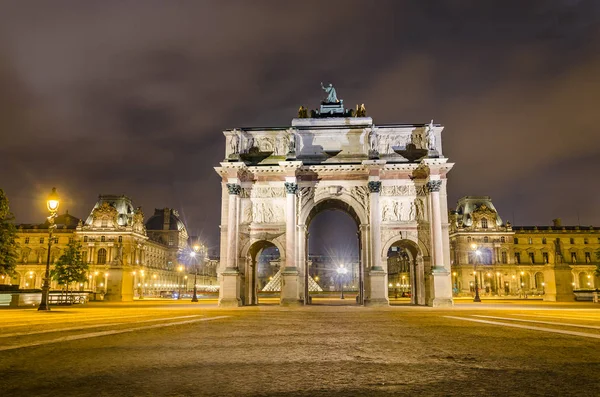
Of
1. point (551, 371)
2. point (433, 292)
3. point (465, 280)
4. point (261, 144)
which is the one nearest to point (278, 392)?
point (551, 371)

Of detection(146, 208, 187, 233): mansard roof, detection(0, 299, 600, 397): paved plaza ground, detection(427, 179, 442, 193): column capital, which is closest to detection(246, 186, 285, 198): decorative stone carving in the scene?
detection(427, 179, 442, 193): column capital

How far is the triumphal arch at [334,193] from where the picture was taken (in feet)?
105

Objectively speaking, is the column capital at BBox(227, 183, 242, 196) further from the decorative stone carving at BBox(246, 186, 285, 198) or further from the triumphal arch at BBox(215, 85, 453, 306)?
the decorative stone carving at BBox(246, 186, 285, 198)

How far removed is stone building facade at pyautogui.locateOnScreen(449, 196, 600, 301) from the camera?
291 feet

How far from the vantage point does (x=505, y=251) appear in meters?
91.3

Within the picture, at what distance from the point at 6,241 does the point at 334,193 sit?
25748 mm

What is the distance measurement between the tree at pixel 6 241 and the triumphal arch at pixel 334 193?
17403 millimetres

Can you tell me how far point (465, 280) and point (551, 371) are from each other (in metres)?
87.4

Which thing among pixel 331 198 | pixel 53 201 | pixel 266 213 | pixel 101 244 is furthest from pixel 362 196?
pixel 101 244

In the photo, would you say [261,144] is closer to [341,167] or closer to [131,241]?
[341,167]

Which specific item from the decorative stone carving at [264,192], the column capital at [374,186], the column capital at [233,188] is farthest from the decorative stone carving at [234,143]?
the column capital at [374,186]

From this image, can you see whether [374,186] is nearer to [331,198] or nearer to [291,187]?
→ [331,198]

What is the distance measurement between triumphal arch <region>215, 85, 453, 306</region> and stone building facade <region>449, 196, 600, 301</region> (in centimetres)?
5770

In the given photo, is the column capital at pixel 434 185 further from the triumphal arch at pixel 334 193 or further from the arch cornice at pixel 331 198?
the arch cornice at pixel 331 198
